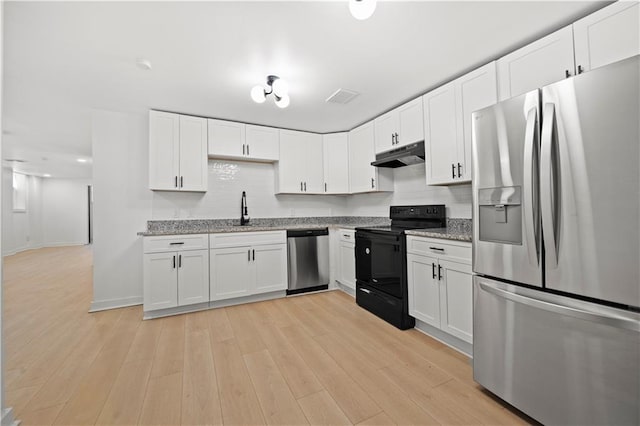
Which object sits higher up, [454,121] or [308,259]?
A: [454,121]

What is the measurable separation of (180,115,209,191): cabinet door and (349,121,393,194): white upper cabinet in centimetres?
206

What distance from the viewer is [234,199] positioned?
393cm

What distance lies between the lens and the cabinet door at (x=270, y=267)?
341 cm

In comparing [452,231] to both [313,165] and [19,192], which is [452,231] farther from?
[19,192]

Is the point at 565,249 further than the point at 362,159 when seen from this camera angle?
No

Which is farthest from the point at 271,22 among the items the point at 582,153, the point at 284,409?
the point at 284,409

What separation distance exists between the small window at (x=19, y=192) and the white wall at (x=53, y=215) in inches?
5.4

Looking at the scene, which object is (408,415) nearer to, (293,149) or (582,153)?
(582,153)

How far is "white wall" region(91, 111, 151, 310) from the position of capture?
3.27 meters

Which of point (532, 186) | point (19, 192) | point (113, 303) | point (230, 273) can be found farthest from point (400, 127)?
point (19, 192)

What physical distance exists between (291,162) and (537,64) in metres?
2.92

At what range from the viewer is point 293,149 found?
159 inches

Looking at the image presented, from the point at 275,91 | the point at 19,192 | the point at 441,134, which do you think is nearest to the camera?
the point at 275,91

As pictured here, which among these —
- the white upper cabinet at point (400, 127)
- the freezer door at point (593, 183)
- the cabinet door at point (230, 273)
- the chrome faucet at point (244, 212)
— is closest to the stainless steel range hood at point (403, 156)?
the white upper cabinet at point (400, 127)
